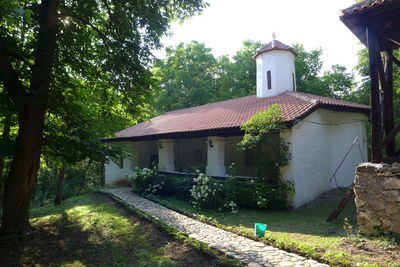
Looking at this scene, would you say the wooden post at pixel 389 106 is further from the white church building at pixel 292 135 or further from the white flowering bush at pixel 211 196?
the white flowering bush at pixel 211 196

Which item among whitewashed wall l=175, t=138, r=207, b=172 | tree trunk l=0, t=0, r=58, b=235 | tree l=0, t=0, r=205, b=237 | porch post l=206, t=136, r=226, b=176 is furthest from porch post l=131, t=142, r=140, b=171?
tree trunk l=0, t=0, r=58, b=235

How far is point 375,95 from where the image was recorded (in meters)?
6.22

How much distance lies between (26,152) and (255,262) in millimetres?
5675

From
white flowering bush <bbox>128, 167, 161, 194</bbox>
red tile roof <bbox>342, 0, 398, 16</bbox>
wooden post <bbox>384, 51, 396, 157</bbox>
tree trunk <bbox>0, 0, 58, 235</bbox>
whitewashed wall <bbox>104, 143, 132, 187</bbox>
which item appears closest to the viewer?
red tile roof <bbox>342, 0, 398, 16</bbox>

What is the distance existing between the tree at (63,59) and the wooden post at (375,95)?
4879 millimetres

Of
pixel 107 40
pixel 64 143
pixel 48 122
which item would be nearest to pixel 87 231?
pixel 64 143

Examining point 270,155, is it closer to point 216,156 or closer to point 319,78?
point 216,156

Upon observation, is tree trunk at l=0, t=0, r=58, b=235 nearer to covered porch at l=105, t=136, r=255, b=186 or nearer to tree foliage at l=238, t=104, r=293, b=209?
covered porch at l=105, t=136, r=255, b=186

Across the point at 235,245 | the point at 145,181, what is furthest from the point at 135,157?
the point at 235,245

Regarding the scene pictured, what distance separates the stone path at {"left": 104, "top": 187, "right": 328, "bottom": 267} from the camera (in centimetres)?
462

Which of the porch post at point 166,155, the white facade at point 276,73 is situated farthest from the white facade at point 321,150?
the porch post at point 166,155

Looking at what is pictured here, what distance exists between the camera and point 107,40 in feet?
26.9

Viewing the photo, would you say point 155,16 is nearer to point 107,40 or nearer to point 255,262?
point 107,40

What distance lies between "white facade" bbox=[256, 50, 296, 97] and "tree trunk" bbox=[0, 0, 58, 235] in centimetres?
1084
